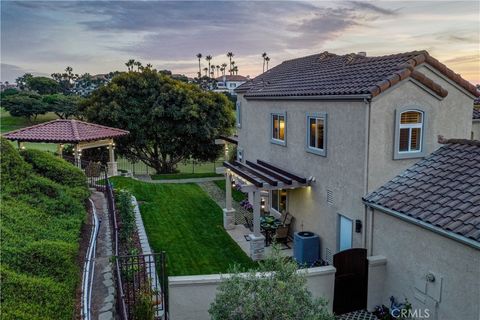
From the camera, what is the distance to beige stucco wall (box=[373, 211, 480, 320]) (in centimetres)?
738

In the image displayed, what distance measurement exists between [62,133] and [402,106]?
2130cm

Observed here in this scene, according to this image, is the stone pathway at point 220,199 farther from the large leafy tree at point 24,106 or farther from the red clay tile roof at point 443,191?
the large leafy tree at point 24,106

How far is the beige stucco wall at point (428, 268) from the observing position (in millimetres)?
7375

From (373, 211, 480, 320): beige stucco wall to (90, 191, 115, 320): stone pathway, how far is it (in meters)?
7.27

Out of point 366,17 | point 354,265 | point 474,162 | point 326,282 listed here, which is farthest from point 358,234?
point 366,17

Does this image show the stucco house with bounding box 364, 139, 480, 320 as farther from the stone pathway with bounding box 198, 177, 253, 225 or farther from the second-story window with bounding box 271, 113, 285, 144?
the stone pathway with bounding box 198, 177, 253, 225

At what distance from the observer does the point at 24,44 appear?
13.6 metres

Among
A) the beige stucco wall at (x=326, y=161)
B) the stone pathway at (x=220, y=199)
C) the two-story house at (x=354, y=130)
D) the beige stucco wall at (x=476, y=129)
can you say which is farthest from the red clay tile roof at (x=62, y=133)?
the beige stucco wall at (x=476, y=129)

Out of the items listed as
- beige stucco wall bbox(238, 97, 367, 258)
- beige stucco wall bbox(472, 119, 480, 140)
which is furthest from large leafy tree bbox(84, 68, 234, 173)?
beige stucco wall bbox(472, 119, 480, 140)

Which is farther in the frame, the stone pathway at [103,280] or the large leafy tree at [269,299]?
the stone pathway at [103,280]

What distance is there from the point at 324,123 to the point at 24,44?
461 inches

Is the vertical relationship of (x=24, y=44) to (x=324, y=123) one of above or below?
above

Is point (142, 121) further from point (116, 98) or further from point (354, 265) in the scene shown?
point (354, 265)

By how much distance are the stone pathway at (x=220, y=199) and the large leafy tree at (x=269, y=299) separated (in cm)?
1117
